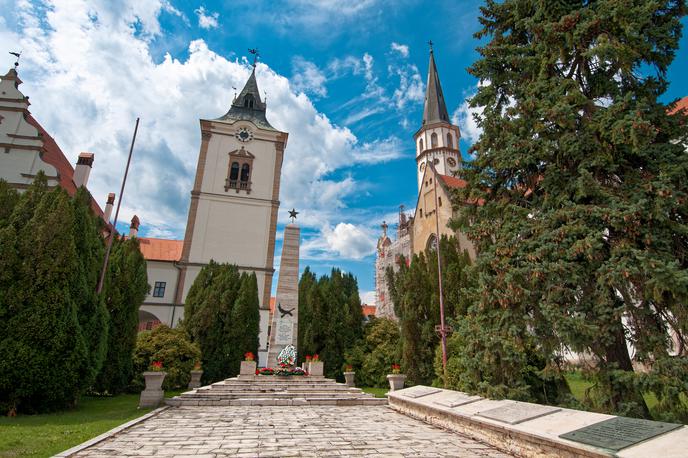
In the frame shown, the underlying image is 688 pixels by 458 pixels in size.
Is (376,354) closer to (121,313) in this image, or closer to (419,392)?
(419,392)

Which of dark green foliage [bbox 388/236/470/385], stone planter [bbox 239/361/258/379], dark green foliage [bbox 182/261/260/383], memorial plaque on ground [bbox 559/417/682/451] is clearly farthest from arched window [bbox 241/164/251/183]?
memorial plaque on ground [bbox 559/417/682/451]

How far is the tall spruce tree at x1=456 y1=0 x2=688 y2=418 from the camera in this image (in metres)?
6.12

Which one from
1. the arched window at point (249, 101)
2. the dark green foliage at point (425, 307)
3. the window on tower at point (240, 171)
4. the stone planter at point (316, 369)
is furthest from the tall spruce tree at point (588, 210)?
the arched window at point (249, 101)

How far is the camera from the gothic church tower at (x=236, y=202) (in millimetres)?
26969

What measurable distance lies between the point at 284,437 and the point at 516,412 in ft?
12.5

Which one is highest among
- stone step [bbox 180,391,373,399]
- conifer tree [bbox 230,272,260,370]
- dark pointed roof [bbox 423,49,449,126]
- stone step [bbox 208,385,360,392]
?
dark pointed roof [bbox 423,49,449,126]

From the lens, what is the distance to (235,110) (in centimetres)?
3434

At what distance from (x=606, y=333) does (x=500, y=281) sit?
1863 mm

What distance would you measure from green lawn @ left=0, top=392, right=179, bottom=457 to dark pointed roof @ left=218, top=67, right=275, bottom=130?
26.9 metres

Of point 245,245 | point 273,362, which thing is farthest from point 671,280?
point 245,245

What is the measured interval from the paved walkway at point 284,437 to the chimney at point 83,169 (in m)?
17.1

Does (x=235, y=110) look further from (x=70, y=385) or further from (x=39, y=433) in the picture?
(x=39, y=433)

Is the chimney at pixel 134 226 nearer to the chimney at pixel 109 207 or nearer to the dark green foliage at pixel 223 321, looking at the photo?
the chimney at pixel 109 207

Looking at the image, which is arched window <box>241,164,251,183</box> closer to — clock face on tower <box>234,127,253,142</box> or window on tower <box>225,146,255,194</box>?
window on tower <box>225,146,255,194</box>
